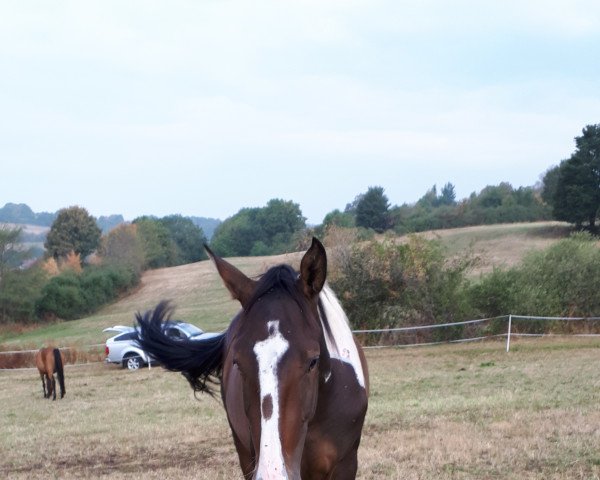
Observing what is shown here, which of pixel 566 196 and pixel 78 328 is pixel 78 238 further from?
pixel 566 196

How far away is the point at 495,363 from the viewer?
17484 mm

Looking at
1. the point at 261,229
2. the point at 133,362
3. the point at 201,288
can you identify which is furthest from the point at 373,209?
the point at 133,362

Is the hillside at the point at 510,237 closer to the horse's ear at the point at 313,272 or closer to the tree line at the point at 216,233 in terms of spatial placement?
the tree line at the point at 216,233

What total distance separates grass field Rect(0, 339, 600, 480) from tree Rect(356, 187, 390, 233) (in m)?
45.6

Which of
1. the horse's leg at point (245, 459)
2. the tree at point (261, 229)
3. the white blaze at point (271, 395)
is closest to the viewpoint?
the white blaze at point (271, 395)

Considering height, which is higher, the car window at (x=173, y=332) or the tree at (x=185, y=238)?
the tree at (x=185, y=238)

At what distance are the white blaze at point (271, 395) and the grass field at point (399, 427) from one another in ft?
13.8

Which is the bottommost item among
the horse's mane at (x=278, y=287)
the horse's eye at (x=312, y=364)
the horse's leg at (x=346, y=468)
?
the horse's leg at (x=346, y=468)

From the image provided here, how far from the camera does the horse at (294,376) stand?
2730mm

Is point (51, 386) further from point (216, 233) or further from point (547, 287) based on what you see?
point (216, 233)

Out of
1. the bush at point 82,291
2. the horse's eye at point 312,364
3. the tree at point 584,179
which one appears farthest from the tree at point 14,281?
the horse's eye at point 312,364

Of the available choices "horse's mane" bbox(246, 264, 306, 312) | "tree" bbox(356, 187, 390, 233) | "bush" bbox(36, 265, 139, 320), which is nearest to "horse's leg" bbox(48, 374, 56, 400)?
"horse's mane" bbox(246, 264, 306, 312)

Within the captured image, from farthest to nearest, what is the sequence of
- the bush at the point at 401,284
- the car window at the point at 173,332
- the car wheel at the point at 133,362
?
the bush at the point at 401,284, the car wheel at the point at 133,362, the car window at the point at 173,332

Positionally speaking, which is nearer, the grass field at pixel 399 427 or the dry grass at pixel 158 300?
the grass field at pixel 399 427
